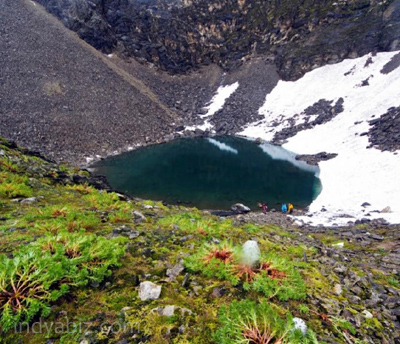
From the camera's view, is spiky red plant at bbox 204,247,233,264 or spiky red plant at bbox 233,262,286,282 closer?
spiky red plant at bbox 233,262,286,282

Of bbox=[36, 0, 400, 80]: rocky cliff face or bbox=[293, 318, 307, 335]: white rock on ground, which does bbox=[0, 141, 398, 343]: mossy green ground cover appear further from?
bbox=[36, 0, 400, 80]: rocky cliff face

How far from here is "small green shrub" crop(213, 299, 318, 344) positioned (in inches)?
103

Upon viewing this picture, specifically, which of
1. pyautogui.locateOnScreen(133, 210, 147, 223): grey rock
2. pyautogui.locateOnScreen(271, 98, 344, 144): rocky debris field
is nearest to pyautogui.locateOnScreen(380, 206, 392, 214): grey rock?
pyautogui.locateOnScreen(133, 210, 147, 223): grey rock

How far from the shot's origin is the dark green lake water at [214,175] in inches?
1031

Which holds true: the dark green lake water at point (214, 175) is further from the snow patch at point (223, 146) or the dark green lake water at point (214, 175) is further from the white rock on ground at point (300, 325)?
the white rock on ground at point (300, 325)

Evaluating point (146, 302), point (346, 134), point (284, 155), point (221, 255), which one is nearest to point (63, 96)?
point (284, 155)

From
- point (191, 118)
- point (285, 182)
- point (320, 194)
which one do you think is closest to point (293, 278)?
point (320, 194)

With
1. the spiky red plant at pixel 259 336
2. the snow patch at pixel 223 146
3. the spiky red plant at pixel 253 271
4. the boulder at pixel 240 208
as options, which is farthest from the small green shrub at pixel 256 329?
the snow patch at pixel 223 146

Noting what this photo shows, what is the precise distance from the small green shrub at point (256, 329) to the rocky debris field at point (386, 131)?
33.3m

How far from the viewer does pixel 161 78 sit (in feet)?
241

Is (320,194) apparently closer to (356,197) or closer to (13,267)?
(356,197)

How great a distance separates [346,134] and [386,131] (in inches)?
232

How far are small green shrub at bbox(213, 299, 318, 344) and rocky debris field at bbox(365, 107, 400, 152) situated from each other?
33342 mm

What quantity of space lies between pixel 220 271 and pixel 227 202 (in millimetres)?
21481
